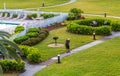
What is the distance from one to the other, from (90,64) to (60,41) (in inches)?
372

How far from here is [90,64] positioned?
26094 millimetres

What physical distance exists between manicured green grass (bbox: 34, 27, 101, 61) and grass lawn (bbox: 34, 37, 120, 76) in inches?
76.3

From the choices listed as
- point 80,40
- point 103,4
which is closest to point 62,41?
point 80,40

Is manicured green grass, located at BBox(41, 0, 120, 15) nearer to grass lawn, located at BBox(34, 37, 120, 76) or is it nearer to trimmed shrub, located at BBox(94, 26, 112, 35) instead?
trimmed shrub, located at BBox(94, 26, 112, 35)

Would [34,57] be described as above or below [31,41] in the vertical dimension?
below

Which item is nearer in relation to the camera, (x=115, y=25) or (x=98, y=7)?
(x=115, y=25)

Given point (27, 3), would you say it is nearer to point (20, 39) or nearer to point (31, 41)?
point (20, 39)

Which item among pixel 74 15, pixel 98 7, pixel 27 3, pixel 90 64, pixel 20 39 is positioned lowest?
pixel 90 64

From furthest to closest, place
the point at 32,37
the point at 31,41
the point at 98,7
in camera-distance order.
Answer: the point at 98,7 → the point at 32,37 → the point at 31,41

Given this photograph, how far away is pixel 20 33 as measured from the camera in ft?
116

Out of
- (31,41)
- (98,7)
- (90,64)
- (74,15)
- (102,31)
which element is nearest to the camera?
(90,64)

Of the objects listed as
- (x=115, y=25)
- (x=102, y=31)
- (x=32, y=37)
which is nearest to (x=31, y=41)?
(x=32, y=37)

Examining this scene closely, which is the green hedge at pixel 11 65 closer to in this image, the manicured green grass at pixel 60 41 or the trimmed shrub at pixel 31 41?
the manicured green grass at pixel 60 41

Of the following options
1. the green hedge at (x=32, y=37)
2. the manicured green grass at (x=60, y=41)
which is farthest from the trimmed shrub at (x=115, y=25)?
the green hedge at (x=32, y=37)
